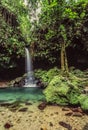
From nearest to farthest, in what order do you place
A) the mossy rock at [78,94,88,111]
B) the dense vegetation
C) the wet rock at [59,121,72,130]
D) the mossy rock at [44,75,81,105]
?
the wet rock at [59,121,72,130]
the mossy rock at [78,94,88,111]
the mossy rock at [44,75,81,105]
the dense vegetation

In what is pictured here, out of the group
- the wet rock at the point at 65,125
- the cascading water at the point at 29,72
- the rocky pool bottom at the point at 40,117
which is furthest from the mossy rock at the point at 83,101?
the cascading water at the point at 29,72

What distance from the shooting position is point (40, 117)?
7160 millimetres

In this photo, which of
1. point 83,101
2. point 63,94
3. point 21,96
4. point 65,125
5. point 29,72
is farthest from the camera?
point 29,72

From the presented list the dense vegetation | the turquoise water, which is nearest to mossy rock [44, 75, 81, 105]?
the turquoise water

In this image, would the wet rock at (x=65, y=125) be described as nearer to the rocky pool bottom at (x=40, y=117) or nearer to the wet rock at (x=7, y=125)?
the rocky pool bottom at (x=40, y=117)

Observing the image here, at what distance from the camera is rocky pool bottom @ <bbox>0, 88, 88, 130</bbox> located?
259 inches

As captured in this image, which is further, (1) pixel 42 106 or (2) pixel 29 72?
(2) pixel 29 72

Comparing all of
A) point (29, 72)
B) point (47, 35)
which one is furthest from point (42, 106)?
point (47, 35)

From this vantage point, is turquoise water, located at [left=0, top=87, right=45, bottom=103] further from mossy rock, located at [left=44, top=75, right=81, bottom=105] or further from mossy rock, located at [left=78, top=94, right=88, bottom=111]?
mossy rock, located at [left=78, top=94, right=88, bottom=111]

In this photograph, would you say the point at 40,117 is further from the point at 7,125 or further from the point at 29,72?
the point at 29,72

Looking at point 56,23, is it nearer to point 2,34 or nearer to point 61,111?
point 2,34

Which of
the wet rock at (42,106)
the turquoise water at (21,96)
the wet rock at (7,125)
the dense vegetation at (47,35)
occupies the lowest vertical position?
the turquoise water at (21,96)

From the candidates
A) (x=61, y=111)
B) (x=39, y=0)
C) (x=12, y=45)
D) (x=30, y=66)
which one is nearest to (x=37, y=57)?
(x=30, y=66)

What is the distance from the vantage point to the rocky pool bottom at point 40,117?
6578mm
